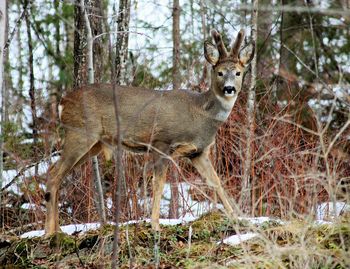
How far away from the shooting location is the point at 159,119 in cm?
725

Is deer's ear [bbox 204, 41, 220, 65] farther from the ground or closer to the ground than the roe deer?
farther from the ground

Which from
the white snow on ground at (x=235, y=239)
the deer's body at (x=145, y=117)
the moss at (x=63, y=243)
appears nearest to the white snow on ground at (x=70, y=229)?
the moss at (x=63, y=243)

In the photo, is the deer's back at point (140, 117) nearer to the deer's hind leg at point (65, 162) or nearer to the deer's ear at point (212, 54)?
the deer's hind leg at point (65, 162)

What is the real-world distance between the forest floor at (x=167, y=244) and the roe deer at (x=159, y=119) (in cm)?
75

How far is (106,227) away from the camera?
21.1 ft

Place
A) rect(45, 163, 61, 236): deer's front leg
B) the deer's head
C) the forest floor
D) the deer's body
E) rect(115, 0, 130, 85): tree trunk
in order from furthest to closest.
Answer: rect(115, 0, 130, 85): tree trunk, the deer's head, the deer's body, rect(45, 163, 61, 236): deer's front leg, the forest floor

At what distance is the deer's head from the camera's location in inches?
287

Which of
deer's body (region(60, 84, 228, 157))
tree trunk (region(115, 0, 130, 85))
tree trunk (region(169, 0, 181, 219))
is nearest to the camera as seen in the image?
deer's body (region(60, 84, 228, 157))

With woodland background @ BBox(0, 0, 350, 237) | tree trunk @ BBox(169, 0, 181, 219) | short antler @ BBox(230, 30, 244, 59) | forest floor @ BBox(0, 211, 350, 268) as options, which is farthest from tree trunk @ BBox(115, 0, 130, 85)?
forest floor @ BBox(0, 211, 350, 268)

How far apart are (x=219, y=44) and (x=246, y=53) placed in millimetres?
296

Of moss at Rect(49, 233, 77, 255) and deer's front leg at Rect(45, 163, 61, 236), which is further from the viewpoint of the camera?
deer's front leg at Rect(45, 163, 61, 236)

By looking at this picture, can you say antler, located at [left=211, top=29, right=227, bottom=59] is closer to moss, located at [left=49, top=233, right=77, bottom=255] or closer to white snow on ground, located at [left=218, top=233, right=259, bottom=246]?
white snow on ground, located at [left=218, top=233, right=259, bottom=246]

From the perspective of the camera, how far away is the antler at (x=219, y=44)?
24.0ft

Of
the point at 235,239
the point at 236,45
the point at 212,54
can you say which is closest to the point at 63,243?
the point at 235,239
